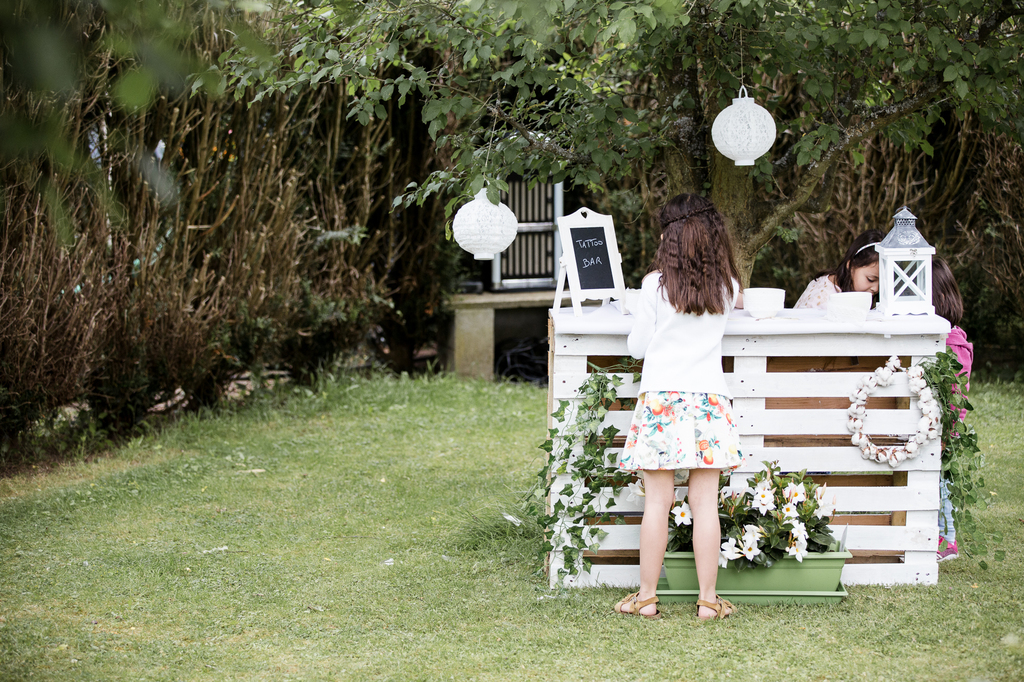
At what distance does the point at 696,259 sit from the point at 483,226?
933 mm

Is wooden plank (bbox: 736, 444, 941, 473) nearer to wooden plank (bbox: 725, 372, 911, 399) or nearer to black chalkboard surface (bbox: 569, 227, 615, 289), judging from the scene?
wooden plank (bbox: 725, 372, 911, 399)

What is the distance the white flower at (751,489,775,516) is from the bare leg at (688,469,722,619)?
9.3 inches

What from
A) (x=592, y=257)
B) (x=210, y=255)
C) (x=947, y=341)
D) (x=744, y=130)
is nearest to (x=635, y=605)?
(x=592, y=257)

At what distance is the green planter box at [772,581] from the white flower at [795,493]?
0.21m

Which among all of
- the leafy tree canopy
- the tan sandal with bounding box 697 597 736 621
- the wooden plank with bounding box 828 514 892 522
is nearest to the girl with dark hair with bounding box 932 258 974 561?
the wooden plank with bounding box 828 514 892 522

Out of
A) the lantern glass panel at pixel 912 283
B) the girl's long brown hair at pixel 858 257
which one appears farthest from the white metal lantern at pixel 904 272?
the girl's long brown hair at pixel 858 257

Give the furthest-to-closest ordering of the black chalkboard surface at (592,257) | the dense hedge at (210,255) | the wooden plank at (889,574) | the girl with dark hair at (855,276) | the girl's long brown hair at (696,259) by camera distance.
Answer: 1. the dense hedge at (210,255)
2. the girl with dark hair at (855,276)
3. the black chalkboard surface at (592,257)
4. the wooden plank at (889,574)
5. the girl's long brown hair at (696,259)

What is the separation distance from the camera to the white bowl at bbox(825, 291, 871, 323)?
12.1ft

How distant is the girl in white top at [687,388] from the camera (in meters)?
3.39

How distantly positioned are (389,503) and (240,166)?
3.06m

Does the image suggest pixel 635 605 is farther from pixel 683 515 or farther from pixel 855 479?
pixel 855 479

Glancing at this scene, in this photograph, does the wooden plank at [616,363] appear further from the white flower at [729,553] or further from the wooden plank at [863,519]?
the wooden plank at [863,519]

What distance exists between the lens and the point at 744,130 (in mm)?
3822

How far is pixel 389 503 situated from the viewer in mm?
5168
